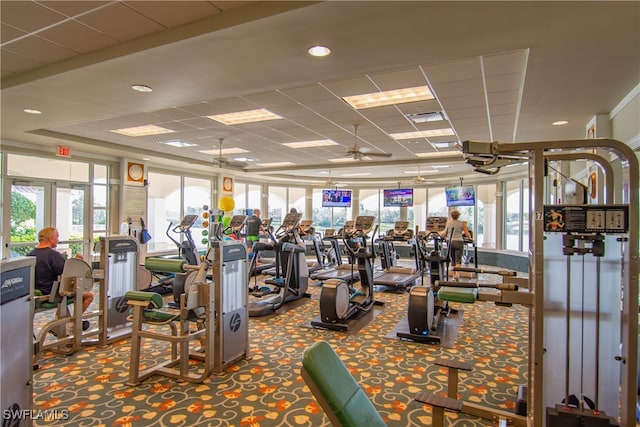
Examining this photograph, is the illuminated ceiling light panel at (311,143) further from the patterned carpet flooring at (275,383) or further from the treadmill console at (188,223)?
the patterned carpet flooring at (275,383)

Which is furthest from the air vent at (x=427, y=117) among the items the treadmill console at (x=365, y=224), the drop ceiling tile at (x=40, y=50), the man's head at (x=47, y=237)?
the man's head at (x=47, y=237)

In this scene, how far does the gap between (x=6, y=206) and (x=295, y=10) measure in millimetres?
8251

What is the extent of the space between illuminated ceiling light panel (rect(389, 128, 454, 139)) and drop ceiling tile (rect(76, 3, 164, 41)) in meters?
5.37

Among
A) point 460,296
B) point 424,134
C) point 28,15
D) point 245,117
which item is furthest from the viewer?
point 424,134

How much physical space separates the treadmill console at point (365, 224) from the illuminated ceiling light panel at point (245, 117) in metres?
2.41

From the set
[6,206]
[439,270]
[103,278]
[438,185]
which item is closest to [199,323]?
[103,278]

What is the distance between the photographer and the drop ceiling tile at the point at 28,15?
3105mm

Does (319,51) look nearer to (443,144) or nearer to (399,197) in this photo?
(443,144)

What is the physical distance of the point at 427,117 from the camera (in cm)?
645

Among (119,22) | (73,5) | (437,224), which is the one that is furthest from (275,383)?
(437,224)

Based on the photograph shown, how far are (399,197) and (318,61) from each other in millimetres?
11554

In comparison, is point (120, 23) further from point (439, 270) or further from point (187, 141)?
point (439, 270)

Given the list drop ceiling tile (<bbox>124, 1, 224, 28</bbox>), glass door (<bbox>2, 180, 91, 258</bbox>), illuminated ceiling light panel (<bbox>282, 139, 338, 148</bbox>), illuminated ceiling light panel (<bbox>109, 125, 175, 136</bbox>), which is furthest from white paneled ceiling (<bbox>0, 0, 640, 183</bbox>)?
glass door (<bbox>2, 180, 91, 258</bbox>)

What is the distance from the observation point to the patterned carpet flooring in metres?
2.98
